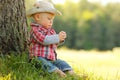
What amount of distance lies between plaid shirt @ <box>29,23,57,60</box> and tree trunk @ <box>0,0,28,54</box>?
226mm

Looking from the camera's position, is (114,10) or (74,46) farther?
(114,10)

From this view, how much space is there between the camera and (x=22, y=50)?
5.92 m

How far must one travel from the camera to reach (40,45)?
18.5ft

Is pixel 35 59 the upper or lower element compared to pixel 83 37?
upper

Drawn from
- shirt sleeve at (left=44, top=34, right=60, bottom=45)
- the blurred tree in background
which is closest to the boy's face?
shirt sleeve at (left=44, top=34, right=60, bottom=45)

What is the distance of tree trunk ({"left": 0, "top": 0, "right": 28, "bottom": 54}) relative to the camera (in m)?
5.73

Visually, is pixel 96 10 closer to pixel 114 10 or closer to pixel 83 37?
pixel 114 10

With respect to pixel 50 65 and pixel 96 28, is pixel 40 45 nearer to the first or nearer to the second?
pixel 50 65

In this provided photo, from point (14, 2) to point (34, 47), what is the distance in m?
0.62

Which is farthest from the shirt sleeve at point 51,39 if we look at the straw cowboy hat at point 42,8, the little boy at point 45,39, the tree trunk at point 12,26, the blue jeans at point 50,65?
the tree trunk at point 12,26

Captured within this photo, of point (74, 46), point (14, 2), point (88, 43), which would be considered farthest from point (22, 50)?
point (88, 43)

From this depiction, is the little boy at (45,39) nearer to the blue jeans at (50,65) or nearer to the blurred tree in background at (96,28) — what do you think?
the blue jeans at (50,65)

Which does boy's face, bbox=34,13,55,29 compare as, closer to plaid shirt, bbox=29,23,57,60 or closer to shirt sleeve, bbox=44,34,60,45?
plaid shirt, bbox=29,23,57,60

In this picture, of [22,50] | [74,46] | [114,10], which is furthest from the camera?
[114,10]
